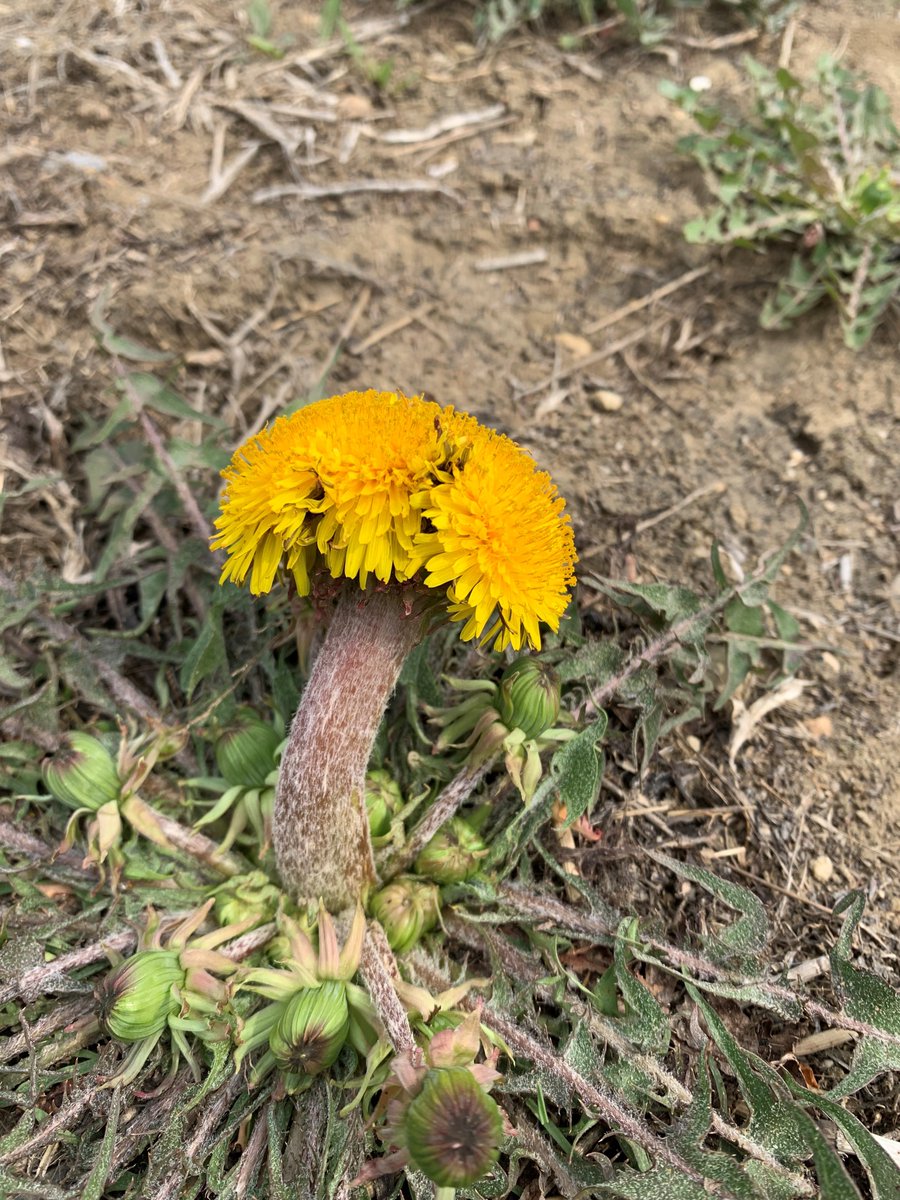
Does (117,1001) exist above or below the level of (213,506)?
below

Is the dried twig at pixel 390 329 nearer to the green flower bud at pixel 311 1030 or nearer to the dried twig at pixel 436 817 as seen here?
the dried twig at pixel 436 817

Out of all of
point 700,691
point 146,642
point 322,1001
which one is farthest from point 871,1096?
point 146,642

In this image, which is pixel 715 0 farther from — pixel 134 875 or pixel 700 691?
pixel 134 875

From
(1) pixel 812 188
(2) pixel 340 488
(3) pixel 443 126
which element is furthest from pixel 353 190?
(2) pixel 340 488

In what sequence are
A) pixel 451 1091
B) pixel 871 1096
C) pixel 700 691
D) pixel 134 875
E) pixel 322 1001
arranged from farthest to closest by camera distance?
pixel 700 691 → pixel 134 875 → pixel 871 1096 → pixel 322 1001 → pixel 451 1091

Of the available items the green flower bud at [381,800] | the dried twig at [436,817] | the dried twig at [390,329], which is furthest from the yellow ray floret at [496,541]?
the dried twig at [390,329]

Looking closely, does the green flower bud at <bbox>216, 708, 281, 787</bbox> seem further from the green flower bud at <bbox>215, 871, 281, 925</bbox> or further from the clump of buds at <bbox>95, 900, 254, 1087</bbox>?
the clump of buds at <bbox>95, 900, 254, 1087</bbox>

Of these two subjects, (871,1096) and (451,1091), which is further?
(871,1096)

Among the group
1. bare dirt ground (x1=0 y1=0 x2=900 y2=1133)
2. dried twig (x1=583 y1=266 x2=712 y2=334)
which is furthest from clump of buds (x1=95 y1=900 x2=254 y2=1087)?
dried twig (x1=583 y1=266 x2=712 y2=334)
